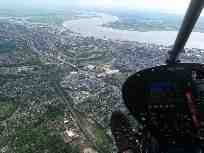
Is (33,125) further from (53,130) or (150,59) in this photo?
(150,59)

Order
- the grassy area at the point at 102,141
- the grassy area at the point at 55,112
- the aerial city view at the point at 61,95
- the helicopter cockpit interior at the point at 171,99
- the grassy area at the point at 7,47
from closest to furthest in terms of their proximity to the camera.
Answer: the helicopter cockpit interior at the point at 171,99
the grassy area at the point at 102,141
the aerial city view at the point at 61,95
the grassy area at the point at 55,112
the grassy area at the point at 7,47

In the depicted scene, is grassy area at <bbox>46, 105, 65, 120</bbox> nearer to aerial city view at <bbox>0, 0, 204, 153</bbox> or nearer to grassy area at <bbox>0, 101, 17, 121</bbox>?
aerial city view at <bbox>0, 0, 204, 153</bbox>

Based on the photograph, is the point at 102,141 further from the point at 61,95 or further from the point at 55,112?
the point at 61,95

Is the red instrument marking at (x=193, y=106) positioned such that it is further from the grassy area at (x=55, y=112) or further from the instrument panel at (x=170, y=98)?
the grassy area at (x=55, y=112)

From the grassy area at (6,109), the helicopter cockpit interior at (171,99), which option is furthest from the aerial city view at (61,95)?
the helicopter cockpit interior at (171,99)

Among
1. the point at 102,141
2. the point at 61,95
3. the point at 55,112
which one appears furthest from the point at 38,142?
the point at 61,95
